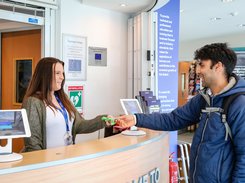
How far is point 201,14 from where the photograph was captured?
22.0ft

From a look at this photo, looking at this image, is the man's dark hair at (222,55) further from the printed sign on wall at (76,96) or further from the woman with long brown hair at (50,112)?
the printed sign on wall at (76,96)

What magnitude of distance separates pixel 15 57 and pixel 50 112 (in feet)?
8.23

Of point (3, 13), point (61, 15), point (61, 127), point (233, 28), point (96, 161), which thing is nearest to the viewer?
point (96, 161)

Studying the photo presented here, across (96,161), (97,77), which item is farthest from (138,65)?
(96,161)

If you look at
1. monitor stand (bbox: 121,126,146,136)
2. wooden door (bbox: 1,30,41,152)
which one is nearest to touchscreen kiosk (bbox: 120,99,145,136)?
monitor stand (bbox: 121,126,146,136)

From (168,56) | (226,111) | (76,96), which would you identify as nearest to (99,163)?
(226,111)

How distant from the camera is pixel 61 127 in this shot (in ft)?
7.57

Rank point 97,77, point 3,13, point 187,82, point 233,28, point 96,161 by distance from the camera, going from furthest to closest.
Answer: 1. point 187,82
2. point 233,28
3. point 97,77
4. point 3,13
5. point 96,161

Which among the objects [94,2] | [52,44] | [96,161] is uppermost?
A: [94,2]

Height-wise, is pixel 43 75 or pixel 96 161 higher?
pixel 43 75

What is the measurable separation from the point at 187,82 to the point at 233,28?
2.91 metres

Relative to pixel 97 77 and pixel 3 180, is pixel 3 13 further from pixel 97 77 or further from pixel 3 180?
pixel 3 180

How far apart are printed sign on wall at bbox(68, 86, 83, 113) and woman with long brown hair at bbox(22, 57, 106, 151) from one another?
1540 millimetres

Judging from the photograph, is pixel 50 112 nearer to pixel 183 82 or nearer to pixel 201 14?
pixel 201 14
